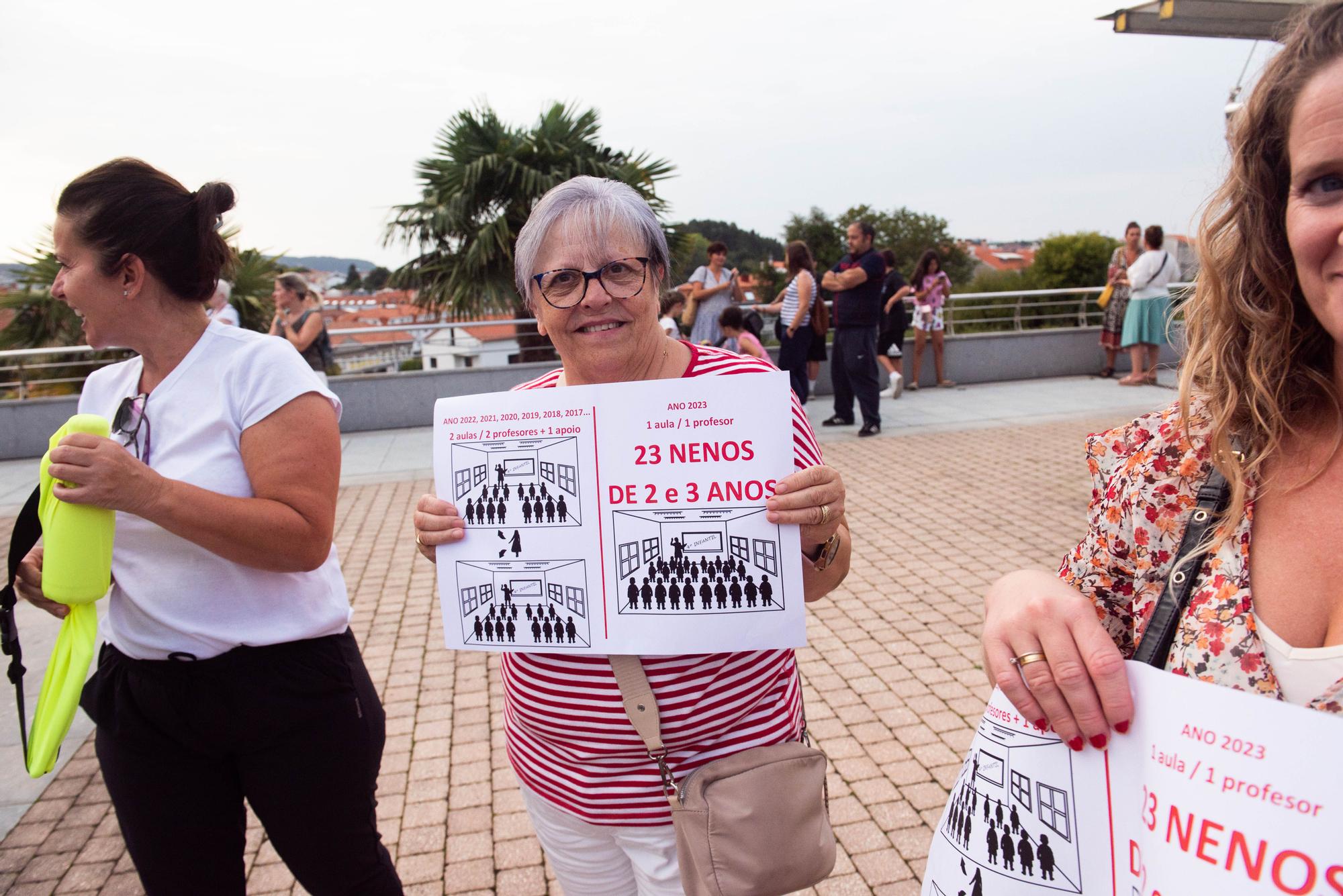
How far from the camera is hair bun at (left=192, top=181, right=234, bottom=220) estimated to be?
6.69 feet

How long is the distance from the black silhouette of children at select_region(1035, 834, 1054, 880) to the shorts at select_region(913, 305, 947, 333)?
1238 centimetres

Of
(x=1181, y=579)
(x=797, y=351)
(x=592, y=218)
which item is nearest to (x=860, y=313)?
(x=797, y=351)

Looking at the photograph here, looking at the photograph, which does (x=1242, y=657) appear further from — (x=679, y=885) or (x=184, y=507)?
(x=184, y=507)

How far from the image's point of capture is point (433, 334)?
511 inches

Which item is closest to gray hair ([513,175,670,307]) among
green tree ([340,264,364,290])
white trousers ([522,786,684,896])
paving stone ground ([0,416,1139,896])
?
white trousers ([522,786,684,896])

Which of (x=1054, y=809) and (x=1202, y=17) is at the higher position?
(x=1202, y=17)

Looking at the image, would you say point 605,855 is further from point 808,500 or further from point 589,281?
point 589,281

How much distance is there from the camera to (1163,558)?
44.3 inches

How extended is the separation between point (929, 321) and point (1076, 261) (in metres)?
26.0

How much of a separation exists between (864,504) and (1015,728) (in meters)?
6.40

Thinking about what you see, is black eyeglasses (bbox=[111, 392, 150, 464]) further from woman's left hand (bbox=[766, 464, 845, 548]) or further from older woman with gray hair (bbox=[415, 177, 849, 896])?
woman's left hand (bbox=[766, 464, 845, 548])

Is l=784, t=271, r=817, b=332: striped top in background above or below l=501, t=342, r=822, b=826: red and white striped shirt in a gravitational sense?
above

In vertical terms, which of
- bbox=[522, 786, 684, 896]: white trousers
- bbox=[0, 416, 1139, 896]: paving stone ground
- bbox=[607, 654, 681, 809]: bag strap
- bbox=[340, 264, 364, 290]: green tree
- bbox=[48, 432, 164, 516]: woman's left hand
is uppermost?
bbox=[340, 264, 364, 290]: green tree

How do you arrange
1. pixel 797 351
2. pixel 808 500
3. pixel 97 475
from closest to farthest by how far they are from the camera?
pixel 808 500, pixel 97 475, pixel 797 351
